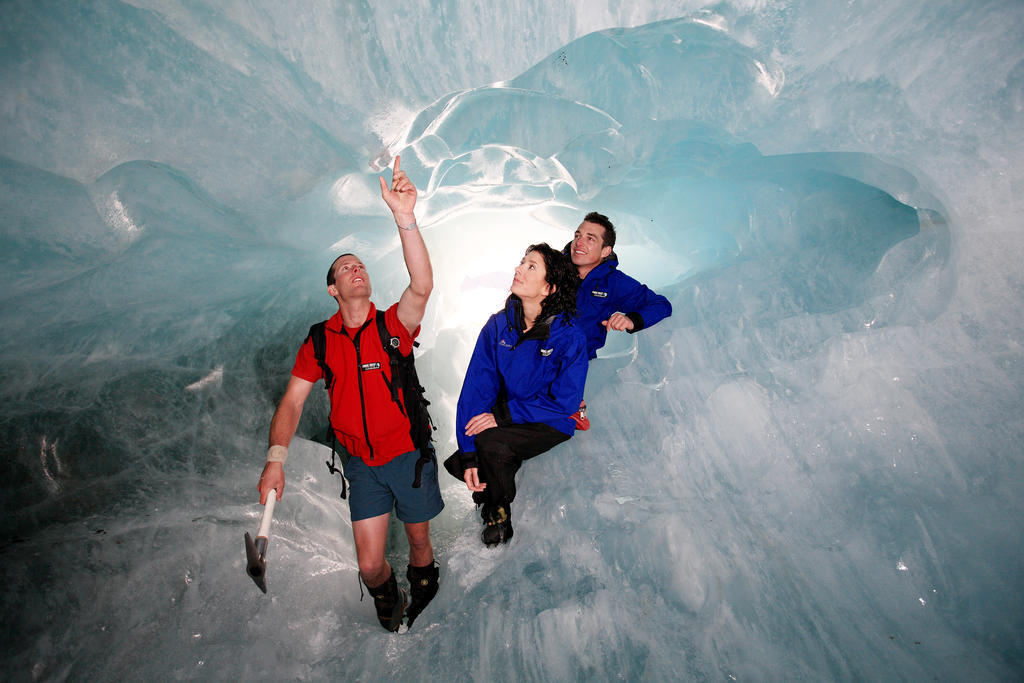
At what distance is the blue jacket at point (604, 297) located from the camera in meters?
2.75

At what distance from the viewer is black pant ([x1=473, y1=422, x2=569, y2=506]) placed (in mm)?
2268

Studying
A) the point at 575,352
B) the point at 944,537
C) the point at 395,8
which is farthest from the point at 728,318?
the point at 395,8

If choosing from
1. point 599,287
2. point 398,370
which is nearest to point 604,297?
point 599,287

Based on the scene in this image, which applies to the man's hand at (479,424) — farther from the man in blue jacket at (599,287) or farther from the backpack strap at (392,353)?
the man in blue jacket at (599,287)

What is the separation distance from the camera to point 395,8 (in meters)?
2.36

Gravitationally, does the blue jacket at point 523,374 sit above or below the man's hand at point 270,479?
above

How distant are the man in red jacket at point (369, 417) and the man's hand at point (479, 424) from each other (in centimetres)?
35

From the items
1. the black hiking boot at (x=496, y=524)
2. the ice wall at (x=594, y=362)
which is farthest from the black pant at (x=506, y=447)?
the ice wall at (x=594, y=362)

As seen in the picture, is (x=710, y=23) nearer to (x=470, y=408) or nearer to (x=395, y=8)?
(x=395, y=8)

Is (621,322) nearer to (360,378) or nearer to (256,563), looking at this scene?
(360,378)

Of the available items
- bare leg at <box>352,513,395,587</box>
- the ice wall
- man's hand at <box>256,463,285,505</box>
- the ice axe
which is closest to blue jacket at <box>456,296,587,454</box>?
the ice wall

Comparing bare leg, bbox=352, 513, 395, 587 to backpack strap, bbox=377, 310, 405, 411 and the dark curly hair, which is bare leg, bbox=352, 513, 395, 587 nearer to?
backpack strap, bbox=377, 310, 405, 411

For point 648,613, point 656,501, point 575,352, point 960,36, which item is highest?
point 960,36

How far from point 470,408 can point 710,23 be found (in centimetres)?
217
